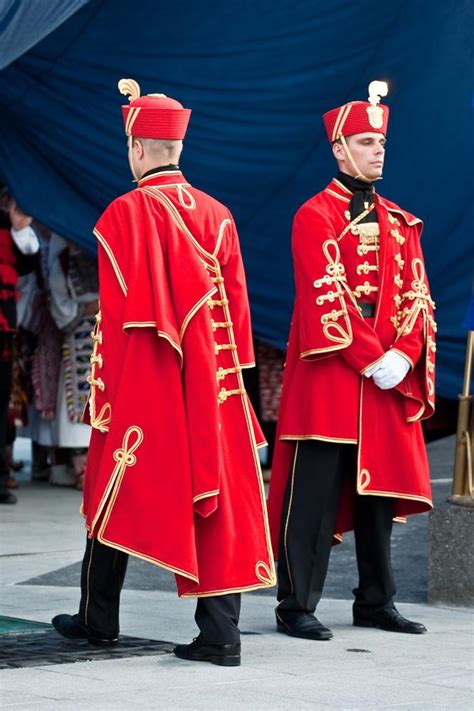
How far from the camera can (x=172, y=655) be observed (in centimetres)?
466

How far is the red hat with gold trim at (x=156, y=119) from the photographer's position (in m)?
4.68

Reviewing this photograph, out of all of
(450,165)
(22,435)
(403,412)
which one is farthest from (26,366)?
(403,412)

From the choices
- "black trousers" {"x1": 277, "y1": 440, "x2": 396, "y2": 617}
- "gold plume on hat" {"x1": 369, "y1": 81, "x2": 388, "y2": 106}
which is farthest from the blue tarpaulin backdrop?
"black trousers" {"x1": 277, "y1": 440, "x2": 396, "y2": 617}

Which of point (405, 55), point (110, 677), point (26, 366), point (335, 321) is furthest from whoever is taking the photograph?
point (26, 366)

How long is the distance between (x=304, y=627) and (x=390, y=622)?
343 millimetres

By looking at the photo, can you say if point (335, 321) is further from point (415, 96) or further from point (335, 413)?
point (415, 96)

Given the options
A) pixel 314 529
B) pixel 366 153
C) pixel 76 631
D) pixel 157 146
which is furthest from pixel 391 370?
pixel 76 631

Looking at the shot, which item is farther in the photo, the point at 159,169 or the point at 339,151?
the point at 339,151

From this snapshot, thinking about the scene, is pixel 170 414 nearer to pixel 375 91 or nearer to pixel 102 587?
pixel 102 587

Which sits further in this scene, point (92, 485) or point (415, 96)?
point (415, 96)

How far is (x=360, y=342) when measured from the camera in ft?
17.0

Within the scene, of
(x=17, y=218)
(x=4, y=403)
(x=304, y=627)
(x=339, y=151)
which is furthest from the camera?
(x=4, y=403)

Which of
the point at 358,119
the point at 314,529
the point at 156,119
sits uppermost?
the point at 358,119

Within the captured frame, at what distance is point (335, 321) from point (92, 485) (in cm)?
102
